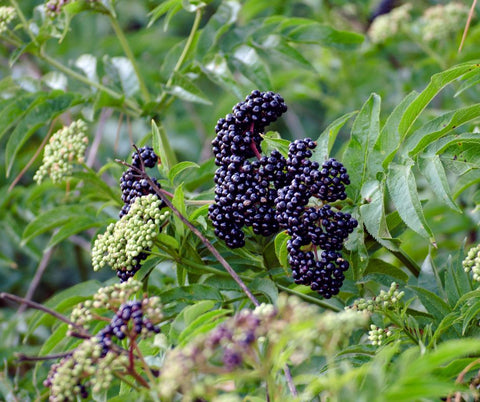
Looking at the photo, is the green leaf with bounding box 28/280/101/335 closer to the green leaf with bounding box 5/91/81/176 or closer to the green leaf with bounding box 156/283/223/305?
the green leaf with bounding box 156/283/223/305

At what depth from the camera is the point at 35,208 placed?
3072 millimetres

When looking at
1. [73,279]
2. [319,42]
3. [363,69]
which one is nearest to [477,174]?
[319,42]

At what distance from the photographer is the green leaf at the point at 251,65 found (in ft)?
7.64

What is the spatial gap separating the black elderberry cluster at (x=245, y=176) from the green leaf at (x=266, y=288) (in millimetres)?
121

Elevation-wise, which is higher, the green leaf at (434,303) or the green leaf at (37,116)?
the green leaf at (37,116)

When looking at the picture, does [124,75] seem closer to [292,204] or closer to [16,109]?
[16,109]

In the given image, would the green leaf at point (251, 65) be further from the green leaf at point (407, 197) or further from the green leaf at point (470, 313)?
the green leaf at point (470, 313)

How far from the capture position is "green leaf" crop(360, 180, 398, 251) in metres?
1.59

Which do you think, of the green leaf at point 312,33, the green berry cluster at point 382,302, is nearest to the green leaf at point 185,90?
the green leaf at point 312,33

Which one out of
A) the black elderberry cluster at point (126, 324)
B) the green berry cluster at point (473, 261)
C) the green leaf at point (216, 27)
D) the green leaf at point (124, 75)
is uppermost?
the green leaf at point (216, 27)

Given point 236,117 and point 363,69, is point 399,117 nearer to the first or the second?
point 236,117

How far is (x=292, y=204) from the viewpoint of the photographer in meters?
1.55

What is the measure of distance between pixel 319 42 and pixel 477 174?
0.94m

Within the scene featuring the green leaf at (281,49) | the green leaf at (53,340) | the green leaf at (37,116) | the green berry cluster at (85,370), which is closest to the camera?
the green berry cluster at (85,370)
